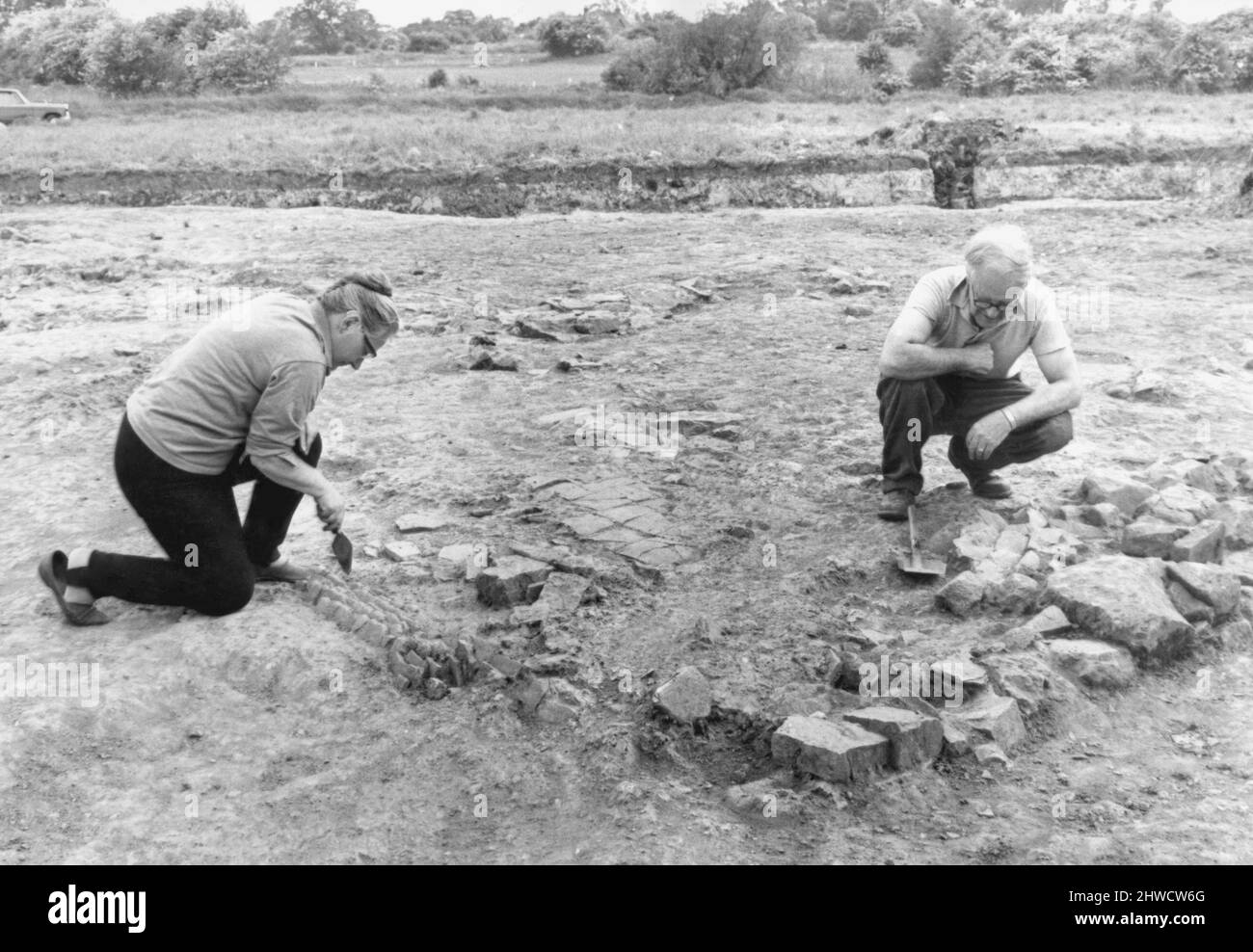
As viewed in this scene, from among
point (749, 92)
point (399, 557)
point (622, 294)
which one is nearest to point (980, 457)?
point (399, 557)

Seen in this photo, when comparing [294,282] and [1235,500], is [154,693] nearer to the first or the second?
[1235,500]

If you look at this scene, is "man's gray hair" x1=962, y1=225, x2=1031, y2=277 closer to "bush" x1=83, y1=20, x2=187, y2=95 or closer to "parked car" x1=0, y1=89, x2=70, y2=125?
"parked car" x1=0, y1=89, x2=70, y2=125

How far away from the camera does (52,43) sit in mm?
36562

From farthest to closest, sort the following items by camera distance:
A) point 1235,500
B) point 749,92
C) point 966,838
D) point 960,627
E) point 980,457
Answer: point 749,92, point 1235,500, point 980,457, point 960,627, point 966,838

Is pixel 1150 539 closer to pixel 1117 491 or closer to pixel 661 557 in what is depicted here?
pixel 1117 491

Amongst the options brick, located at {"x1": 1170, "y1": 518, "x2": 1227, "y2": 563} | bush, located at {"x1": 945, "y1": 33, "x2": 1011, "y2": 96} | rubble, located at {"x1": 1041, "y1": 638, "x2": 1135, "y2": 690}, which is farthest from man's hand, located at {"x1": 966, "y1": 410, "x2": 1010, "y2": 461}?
bush, located at {"x1": 945, "y1": 33, "x2": 1011, "y2": 96}

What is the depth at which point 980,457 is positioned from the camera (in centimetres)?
486

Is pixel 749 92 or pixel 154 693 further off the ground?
pixel 749 92

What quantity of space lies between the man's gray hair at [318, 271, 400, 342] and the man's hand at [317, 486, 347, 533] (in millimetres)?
547

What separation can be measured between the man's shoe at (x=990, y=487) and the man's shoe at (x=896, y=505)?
0.31m

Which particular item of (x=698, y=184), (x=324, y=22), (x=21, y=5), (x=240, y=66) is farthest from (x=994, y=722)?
(x=21, y=5)

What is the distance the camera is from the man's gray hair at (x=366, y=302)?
3893mm

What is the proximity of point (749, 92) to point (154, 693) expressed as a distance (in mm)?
22724

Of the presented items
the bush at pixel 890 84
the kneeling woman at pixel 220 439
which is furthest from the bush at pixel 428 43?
the kneeling woman at pixel 220 439
